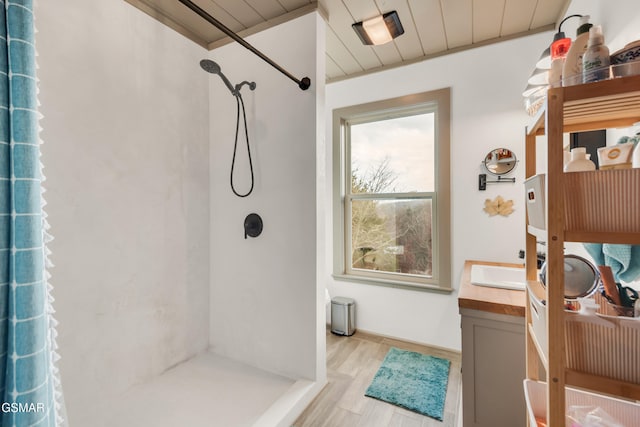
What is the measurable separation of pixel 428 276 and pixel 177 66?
268 cm

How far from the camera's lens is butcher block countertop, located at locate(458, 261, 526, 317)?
49.1 inches

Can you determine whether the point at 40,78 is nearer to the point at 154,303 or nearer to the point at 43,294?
the point at 43,294

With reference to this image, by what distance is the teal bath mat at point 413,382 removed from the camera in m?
1.74

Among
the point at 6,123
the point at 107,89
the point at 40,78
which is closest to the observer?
the point at 6,123

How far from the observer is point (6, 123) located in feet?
2.45

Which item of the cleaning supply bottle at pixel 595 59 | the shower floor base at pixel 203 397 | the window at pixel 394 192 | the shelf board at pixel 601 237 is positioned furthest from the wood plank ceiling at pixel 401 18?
the shower floor base at pixel 203 397

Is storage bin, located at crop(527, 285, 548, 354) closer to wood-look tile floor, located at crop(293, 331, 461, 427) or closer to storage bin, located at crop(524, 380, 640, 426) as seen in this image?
storage bin, located at crop(524, 380, 640, 426)

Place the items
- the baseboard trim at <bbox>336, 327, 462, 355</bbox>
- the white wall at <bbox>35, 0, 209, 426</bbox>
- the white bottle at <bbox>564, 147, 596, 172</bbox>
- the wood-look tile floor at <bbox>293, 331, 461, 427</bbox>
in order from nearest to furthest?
the white bottle at <bbox>564, 147, 596, 172</bbox>, the white wall at <bbox>35, 0, 209, 426</bbox>, the wood-look tile floor at <bbox>293, 331, 461, 427</bbox>, the baseboard trim at <bbox>336, 327, 462, 355</bbox>

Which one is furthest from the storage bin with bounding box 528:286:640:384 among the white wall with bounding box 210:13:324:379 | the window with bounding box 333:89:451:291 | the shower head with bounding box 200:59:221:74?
the shower head with bounding box 200:59:221:74

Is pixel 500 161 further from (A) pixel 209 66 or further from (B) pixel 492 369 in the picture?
(A) pixel 209 66

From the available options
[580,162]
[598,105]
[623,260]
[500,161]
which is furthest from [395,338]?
[598,105]

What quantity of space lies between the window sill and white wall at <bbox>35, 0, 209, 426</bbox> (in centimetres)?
136

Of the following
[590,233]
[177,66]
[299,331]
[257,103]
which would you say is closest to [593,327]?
[590,233]

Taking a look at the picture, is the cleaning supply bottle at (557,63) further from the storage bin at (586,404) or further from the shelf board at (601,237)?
the storage bin at (586,404)
